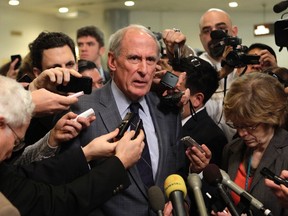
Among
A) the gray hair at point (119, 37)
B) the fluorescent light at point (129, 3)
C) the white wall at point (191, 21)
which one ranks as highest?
the fluorescent light at point (129, 3)

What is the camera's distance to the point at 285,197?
1.30 m

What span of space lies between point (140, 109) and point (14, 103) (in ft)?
1.98

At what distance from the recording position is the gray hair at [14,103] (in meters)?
1.09

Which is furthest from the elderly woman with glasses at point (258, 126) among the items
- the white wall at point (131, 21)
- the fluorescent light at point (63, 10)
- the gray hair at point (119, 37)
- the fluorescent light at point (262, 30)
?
the fluorescent light at point (63, 10)

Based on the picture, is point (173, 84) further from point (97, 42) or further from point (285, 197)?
point (97, 42)

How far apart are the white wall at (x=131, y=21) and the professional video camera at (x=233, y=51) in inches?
199

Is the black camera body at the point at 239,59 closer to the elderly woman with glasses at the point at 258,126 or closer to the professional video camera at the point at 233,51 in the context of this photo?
the professional video camera at the point at 233,51

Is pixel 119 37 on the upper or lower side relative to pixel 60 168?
upper

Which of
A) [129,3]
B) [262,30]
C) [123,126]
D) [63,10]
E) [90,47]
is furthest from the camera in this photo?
[63,10]

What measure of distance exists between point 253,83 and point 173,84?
0.97 feet

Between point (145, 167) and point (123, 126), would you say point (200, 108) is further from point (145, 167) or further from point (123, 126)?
point (123, 126)

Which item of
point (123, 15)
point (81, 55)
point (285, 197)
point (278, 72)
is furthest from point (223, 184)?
point (123, 15)

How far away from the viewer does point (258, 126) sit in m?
1.56

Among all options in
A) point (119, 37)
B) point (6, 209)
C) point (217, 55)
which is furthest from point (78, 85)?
point (217, 55)
